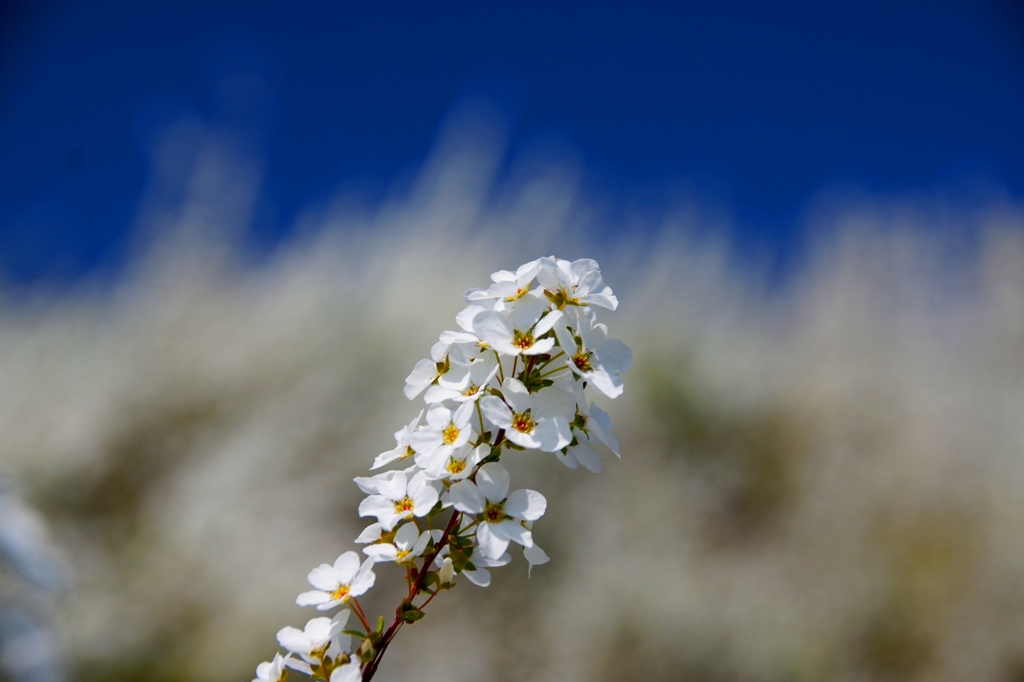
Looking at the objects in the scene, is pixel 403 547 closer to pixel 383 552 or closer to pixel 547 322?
pixel 383 552

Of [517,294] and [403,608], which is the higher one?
[517,294]

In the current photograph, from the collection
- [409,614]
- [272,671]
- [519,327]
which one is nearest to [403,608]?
[409,614]

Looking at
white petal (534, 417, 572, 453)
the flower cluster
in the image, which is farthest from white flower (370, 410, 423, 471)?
white petal (534, 417, 572, 453)

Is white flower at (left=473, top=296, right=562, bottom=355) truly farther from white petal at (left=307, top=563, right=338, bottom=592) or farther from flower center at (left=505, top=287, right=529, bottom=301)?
white petal at (left=307, top=563, right=338, bottom=592)

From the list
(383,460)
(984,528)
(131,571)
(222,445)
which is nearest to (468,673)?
(131,571)

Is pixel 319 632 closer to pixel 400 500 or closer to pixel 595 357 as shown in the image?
pixel 400 500

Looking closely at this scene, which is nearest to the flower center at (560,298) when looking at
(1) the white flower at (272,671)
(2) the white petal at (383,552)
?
(2) the white petal at (383,552)
